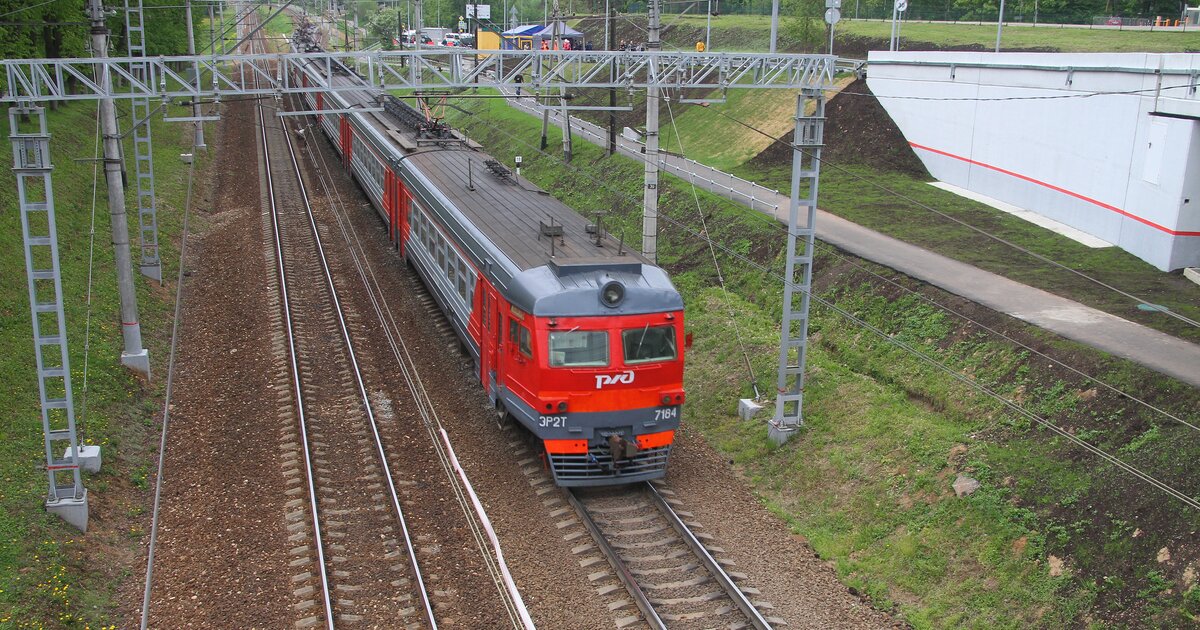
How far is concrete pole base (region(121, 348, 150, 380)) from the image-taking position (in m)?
17.0

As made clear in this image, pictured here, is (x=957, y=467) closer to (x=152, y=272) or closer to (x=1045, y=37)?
(x=152, y=272)

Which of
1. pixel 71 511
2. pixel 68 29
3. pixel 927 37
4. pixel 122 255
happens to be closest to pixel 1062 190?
pixel 122 255

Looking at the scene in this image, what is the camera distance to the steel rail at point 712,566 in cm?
1034

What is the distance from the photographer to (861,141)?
33219 millimetres

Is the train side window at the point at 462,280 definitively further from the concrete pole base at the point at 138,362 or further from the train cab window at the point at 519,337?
the concrete pole base at the point at 138,362

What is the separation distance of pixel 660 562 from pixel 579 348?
3.02 meters

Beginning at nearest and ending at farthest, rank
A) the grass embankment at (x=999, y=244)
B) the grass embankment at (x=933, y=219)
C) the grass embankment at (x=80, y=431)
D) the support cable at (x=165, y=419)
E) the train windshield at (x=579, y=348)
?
the grass embankment at (x=80, y=431), the support cable at (x=165, y=419), the train windshield at (x=579, y=348), the grass embankment at (x=999, y=244), the grass embankment at (x=933, y=219)

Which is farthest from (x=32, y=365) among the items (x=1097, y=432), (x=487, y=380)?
(x=1097, y=432)

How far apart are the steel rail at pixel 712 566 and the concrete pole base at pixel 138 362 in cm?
983

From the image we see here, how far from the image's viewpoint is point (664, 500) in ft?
43.1

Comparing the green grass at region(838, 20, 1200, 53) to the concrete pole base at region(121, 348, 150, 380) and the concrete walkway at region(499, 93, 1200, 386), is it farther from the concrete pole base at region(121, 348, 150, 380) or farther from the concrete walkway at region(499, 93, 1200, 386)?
the concrete pole base at region(121, 348, 150, 380)

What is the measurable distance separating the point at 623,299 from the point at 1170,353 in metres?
8.57

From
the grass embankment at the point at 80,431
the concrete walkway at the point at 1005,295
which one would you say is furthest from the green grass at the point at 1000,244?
the grass embankment at the point at 80,431

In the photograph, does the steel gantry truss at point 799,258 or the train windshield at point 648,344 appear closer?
the train windshield at point 648,344
